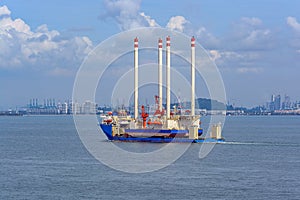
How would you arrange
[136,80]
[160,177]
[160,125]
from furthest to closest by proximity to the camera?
[136,80] → [160,125] → [160,177]

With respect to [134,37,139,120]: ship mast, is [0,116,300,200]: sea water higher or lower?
lower

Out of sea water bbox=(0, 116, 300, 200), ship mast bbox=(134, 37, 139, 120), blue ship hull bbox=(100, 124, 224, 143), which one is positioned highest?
ship mast bbox=(134, 37, 139, 120)

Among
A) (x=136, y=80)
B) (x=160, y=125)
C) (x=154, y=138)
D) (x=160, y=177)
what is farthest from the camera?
(x=136, y=80)

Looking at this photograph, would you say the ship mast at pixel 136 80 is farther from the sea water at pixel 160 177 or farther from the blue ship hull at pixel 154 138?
the sea water at pixel 160 177

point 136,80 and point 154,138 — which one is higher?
point 136,80

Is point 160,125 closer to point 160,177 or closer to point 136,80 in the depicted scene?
point 136,80

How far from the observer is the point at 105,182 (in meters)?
32.1

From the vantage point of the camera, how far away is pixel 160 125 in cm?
5922

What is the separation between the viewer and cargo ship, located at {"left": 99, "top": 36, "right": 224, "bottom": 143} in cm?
5700

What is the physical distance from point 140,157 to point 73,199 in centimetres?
1712

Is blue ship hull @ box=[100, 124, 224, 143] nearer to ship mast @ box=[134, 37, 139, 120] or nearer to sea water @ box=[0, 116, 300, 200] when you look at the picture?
ship mast @ box=[134, 37, 139, 120]

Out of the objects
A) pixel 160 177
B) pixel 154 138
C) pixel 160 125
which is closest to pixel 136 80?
pixel 160 125

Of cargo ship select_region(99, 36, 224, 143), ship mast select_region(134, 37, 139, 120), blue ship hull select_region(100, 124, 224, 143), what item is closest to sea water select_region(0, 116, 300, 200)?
blue ship hull select_region(100, 124, 224, 143)

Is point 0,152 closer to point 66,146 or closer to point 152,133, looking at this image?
point 66,146
